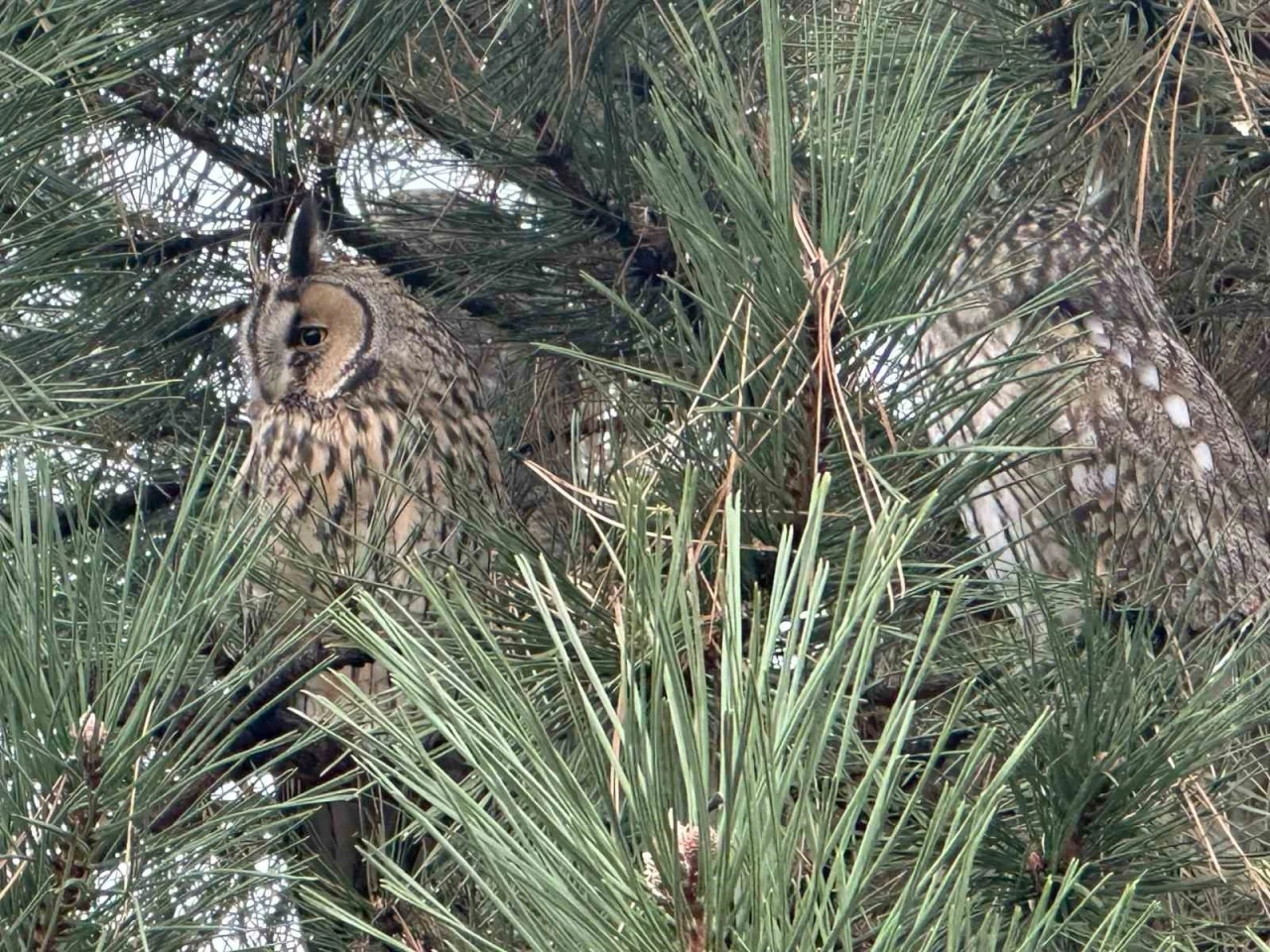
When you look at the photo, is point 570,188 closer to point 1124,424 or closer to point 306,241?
point 306,241

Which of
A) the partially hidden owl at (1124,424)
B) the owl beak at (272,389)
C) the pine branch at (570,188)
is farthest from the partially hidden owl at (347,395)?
the partially hidden owl at (1124,424)

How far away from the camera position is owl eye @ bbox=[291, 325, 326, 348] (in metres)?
2.60

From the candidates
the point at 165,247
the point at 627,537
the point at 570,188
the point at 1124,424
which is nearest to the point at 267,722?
the point at 627,537

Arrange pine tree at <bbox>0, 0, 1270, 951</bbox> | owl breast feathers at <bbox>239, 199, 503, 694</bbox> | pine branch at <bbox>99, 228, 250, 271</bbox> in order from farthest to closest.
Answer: owl breast feathers at <bbox>239, 199, 503, 694</bbox>
pine branch at <bbox>99, 228, 250, 271</bbox>
pine tree at <bbox>0, 0, 1270, 951</bbox>

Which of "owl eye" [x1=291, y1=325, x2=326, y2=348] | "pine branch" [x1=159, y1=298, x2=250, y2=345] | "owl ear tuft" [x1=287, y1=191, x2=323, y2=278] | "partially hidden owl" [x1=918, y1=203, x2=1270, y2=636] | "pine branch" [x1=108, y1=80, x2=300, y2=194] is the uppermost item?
"pine branch" [x1=108, y1=80, x2=300, y2=194]

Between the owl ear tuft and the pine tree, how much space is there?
0.14 feet

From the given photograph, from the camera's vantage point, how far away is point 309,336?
2.64 m

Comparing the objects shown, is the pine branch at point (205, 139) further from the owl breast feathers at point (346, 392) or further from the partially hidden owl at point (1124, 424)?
the partially hidden owl at point (1124, 424)

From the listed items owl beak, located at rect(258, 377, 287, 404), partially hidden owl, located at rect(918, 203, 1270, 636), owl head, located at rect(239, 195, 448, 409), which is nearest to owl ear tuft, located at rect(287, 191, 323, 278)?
owl head, located at rect(239, 195, 448, 409)

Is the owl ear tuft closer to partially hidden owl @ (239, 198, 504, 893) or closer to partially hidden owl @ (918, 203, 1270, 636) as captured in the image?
partially hidden owl @ (239, 198, 504, 893)

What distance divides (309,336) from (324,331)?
0.02m

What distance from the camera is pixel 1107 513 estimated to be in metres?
2.70

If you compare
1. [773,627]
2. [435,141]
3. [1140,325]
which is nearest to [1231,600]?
[1140,325]

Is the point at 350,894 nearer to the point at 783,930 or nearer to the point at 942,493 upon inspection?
the point at 942,493
